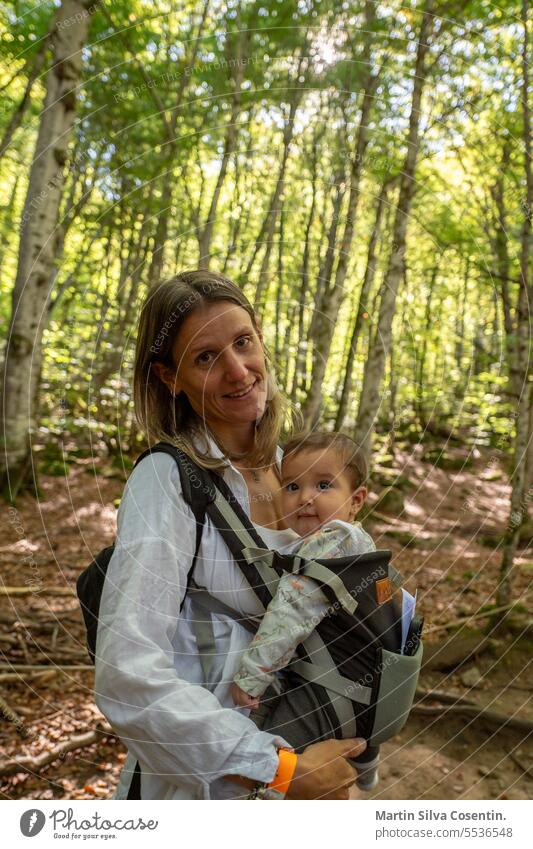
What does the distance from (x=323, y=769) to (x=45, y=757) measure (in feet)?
8.71

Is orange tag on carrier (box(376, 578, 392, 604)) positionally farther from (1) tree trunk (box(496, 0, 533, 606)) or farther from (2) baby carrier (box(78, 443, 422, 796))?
(1) tree trunk (box(496, 0, 533, 606))

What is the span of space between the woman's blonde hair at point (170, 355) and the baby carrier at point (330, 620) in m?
0.15

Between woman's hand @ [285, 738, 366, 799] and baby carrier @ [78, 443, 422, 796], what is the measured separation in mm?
52

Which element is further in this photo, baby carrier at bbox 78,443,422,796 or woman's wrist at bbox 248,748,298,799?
baby carrier at bbox 78,443,422,796

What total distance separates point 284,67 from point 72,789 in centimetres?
1259

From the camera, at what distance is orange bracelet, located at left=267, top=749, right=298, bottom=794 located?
5.30 ft

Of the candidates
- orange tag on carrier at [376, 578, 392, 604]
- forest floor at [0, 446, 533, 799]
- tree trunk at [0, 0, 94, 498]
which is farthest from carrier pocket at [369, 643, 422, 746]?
tree trunk at [0, 0, 94, 498]

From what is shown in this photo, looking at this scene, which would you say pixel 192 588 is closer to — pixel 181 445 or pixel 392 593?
pixel 181 445

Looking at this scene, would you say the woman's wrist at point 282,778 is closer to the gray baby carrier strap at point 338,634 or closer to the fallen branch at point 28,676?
the gray baby carrier strap at point 338,634

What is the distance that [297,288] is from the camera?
60.2 feet

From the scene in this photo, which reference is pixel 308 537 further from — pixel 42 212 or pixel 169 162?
pixel 169 162

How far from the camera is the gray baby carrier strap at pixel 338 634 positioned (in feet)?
5.67
